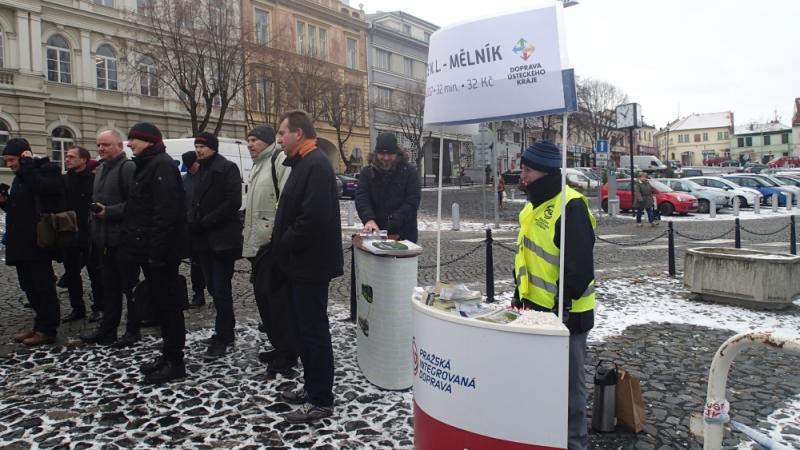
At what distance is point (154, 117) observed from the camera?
34500mm

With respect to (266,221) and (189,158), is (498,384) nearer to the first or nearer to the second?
(266,221)

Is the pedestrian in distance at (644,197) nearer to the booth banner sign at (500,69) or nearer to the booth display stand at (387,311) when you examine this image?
the booth display stand at (387,311)

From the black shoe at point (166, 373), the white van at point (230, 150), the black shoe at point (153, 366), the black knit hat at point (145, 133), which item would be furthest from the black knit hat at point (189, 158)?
the white van at point (230, 150)

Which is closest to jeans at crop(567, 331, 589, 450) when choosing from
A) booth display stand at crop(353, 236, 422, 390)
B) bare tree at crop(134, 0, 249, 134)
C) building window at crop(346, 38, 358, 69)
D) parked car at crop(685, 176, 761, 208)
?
booth display stand at crop(353, 236, 422, 390)

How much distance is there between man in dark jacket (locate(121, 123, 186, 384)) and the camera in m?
4.50

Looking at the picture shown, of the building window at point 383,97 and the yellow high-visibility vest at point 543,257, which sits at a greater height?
the building window at point 383,97

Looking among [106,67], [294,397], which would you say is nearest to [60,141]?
[106,67]

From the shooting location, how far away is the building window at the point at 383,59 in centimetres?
5262

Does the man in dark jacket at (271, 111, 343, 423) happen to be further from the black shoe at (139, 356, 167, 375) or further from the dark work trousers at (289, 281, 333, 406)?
the black shoe at (139, 356, 167, 375)

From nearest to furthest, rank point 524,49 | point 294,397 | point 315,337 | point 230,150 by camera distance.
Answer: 1. point 524,49
2. point 315,337
3. point 294,397
4. point 230,150

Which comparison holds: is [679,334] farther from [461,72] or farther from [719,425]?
[461,72]

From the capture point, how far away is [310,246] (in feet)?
12.5

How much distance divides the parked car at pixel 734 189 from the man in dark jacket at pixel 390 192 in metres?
24.5

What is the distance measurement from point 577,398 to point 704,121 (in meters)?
129
